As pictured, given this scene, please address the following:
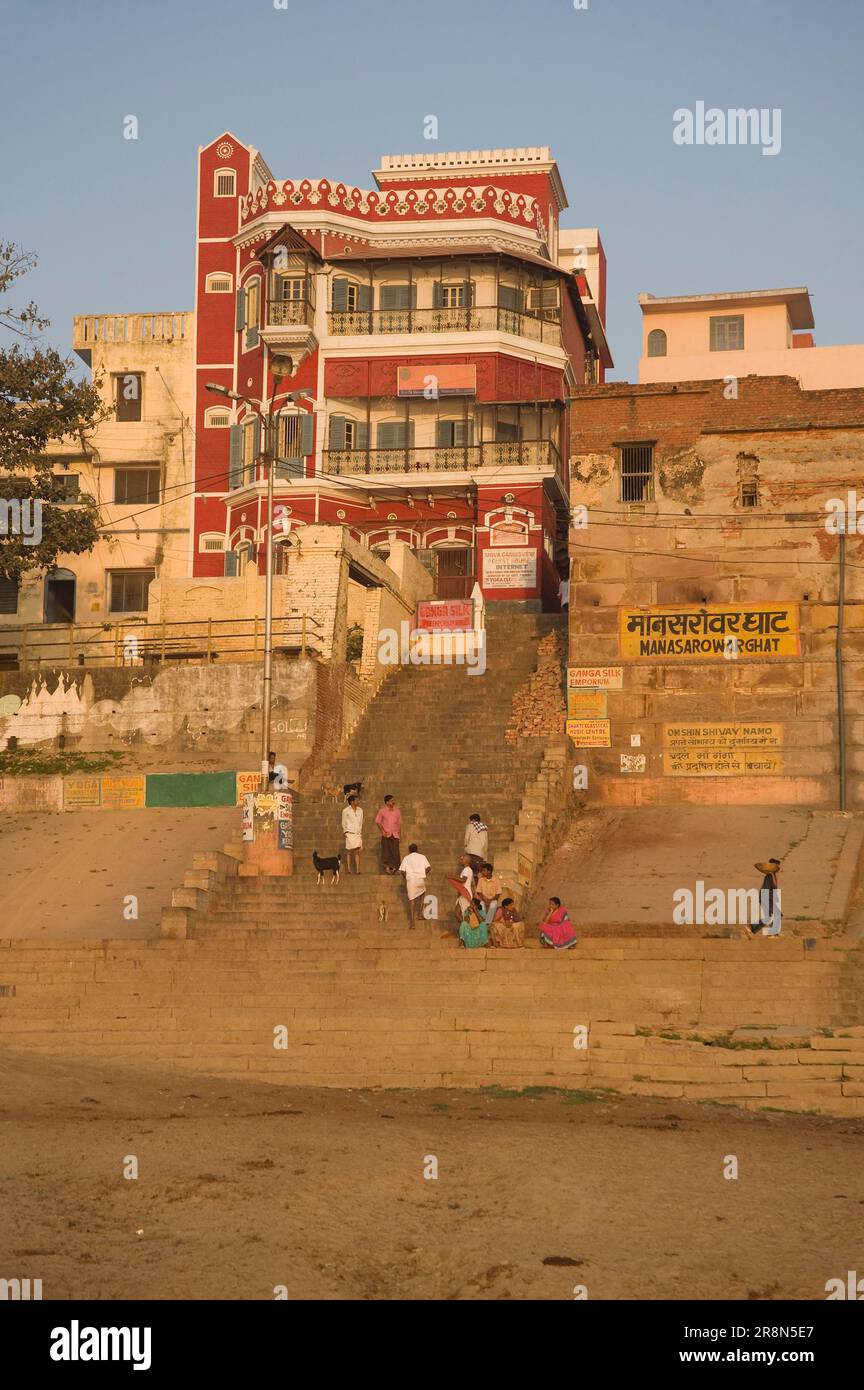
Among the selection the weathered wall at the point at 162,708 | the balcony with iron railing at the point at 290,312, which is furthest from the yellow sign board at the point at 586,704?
the balcony with iron railing at the point at 290,312

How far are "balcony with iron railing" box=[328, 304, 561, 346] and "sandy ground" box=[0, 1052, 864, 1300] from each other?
36.1 m

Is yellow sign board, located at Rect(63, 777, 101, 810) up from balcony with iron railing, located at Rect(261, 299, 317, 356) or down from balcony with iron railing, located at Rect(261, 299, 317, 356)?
down

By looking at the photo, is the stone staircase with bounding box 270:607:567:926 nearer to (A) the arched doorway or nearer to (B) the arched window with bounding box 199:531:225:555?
(B) the arched window with bounding box 199:531:225:555

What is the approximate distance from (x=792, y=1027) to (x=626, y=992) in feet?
6.96

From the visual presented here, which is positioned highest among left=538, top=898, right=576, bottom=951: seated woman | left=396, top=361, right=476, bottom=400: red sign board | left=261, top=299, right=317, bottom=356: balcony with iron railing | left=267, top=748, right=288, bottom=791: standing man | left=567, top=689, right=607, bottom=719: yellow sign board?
left=261, top=299, right=317, bottom=356: balcony with iron railing

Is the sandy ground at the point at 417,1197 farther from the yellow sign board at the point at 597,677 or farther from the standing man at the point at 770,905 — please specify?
the yellow sign board at the point at 597,677

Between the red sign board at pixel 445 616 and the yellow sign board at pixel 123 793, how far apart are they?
1165 centimetres

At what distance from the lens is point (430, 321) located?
51.9 metres

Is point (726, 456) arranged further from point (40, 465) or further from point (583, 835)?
point (40, 465)

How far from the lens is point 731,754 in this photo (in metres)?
34.2

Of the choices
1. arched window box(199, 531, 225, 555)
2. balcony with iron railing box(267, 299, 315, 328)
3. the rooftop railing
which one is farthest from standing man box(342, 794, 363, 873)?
balcony with iron railing box(267, 299, 315, 328)

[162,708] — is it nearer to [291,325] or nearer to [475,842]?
[475,842]

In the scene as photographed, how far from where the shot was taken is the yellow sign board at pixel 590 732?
34.9m

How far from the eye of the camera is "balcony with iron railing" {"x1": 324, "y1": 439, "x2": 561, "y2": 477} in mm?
50750
